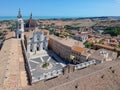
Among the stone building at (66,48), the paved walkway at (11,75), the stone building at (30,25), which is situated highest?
the stone building at (30,25)

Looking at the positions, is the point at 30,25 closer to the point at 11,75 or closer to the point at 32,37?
the point at 32,37

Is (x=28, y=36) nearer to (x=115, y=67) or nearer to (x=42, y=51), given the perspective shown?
(x=42, y=51)

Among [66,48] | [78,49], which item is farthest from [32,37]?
[78,49]

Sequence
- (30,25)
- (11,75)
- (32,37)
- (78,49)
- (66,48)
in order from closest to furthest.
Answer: (11,75), (78,49), (66,48), (32,37), (30,25)

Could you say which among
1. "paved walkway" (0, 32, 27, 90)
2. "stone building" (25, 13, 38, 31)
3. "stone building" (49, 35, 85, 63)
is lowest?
"stone building" (49, 35, 85, 63)

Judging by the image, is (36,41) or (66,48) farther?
(36,41)

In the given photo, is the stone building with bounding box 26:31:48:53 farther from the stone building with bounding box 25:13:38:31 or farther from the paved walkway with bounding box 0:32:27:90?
the paved walkway with bounding box 0:32:27:90

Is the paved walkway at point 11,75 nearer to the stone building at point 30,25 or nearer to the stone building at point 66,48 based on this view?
the stone building at point 66,48

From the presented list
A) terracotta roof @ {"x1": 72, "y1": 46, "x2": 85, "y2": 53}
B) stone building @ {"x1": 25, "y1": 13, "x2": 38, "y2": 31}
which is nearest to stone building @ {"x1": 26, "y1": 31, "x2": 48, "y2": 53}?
stone building @ {"x1": 25, "y1": 13, "x2": 38, "y2": 31}

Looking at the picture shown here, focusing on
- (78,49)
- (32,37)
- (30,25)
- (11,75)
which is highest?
(30,25)

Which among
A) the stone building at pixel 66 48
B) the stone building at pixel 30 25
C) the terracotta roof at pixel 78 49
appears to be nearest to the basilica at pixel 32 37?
the stone building at pixel 66 48

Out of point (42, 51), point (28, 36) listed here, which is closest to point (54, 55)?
point (42, 51)
